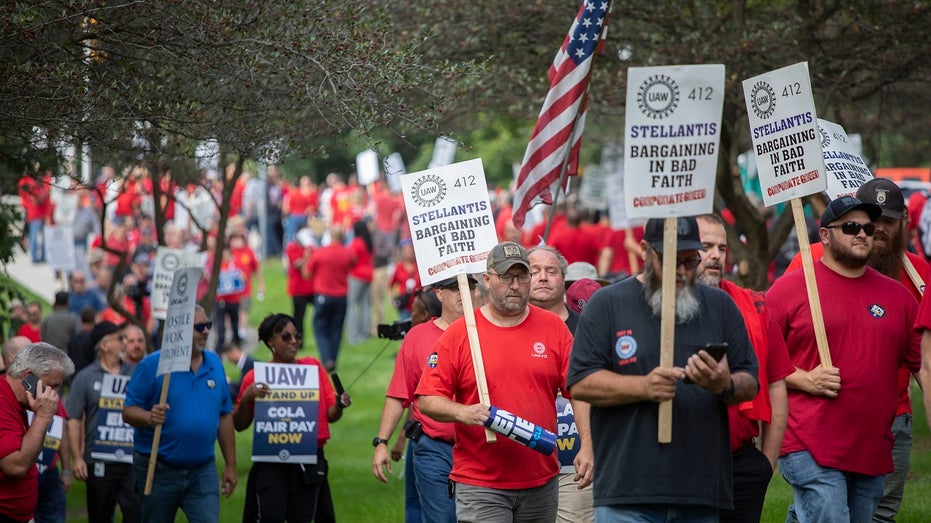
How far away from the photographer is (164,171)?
12.9 m

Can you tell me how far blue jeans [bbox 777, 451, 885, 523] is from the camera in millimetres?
7211

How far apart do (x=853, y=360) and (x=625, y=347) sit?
73.2 inches

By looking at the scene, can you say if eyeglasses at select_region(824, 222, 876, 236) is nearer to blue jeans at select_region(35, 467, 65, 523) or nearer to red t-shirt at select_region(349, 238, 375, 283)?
blue jeans at select_region(35, 467, 65, 523)

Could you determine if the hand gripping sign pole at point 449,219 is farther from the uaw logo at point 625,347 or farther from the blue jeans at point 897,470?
the blue jeans at point 897,470

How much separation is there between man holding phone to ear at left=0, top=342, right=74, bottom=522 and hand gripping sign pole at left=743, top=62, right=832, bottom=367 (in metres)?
4.57

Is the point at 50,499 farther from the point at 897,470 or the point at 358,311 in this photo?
the point at 358,311

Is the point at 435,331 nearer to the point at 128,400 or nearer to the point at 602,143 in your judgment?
the point at 128,400

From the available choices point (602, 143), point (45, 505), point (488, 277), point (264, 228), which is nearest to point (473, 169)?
point (488, 277)

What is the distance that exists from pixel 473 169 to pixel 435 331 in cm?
122

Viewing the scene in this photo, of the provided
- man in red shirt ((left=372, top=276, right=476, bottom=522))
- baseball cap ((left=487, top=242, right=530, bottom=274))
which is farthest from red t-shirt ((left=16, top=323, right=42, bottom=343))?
baseball cap ((left=487, top=242, right=530, bottom=274))

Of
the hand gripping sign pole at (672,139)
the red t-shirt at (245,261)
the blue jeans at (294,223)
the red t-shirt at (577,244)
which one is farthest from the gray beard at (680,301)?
the blue jeans at (294,223)

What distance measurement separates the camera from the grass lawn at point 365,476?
1124 centimetres

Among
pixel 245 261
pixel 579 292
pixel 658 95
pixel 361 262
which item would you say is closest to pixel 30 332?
pixel 361 262

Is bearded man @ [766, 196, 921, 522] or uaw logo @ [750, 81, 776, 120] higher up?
uaw logo @ [750, 81, 776, 120]
